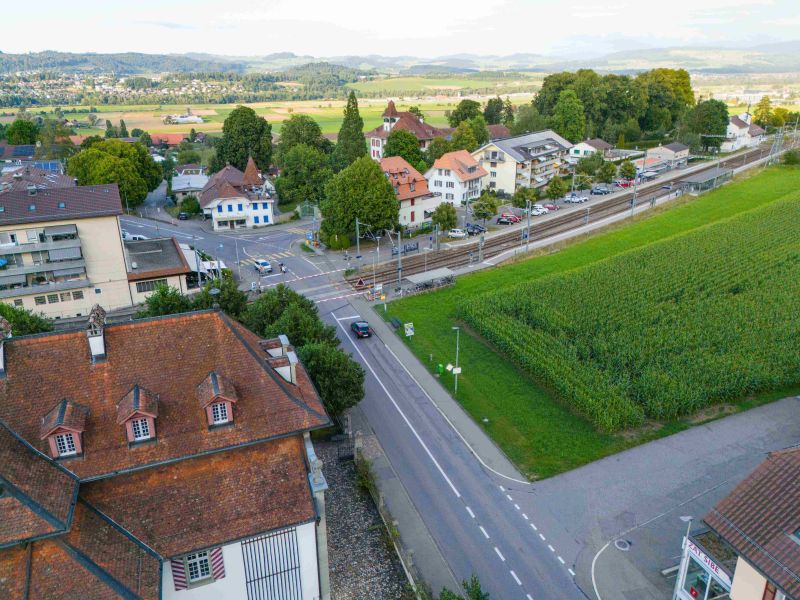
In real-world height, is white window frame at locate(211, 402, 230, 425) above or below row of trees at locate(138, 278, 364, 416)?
above

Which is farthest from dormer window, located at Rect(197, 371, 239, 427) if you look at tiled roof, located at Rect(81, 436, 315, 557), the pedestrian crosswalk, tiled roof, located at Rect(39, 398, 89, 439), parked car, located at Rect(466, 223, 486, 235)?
parked car, located at Rect(466, 223, 486, 235)

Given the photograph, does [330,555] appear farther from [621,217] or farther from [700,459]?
[621,217]

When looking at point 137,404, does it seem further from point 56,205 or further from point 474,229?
point 474,229

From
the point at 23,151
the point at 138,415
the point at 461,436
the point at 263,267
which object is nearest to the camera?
the point at 138,415

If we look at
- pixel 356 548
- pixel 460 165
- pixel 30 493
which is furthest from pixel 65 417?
pixel 460 165

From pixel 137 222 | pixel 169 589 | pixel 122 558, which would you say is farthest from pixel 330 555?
pixel 137 222

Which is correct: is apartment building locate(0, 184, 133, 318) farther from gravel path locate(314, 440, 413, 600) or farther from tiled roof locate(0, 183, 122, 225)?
gravel path locate(314, 440, 413, 600)
